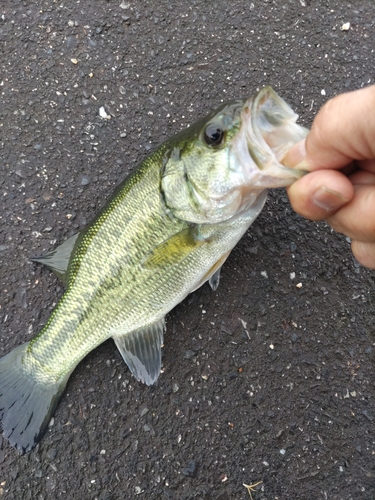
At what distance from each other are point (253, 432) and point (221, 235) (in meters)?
1.29

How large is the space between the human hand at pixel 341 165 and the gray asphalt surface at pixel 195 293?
924 mm

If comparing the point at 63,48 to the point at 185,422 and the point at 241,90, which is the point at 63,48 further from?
the point at 185,422

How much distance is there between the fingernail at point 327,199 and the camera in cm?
178

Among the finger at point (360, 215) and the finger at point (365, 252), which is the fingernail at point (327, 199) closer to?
the finger at point (360, 215)

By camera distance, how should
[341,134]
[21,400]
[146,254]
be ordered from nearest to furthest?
[341,134]
[146,254]
[21,400]

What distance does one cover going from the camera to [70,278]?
2486 mm

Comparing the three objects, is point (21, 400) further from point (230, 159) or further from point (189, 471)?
point (230, 159)

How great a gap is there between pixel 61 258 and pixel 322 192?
5.20 feet

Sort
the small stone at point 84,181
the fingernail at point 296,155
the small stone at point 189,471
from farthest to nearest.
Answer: the small stone at point 84,181, the small stone at point 189,471, the fingernail at point 296,155

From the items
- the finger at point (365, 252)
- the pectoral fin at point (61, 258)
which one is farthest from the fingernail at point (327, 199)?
the pectoral fin at point (61, 258)

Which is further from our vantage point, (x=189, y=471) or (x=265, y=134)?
(x=189, y=471)

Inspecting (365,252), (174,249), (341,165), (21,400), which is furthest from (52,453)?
(341,165)

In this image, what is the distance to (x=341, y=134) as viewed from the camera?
5.54 ft

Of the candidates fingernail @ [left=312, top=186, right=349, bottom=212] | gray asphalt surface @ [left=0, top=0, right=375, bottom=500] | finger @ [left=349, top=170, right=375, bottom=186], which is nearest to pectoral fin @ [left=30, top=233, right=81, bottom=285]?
gray asphalt surface @ [left=0, top=0, right=375, bottom=500]
